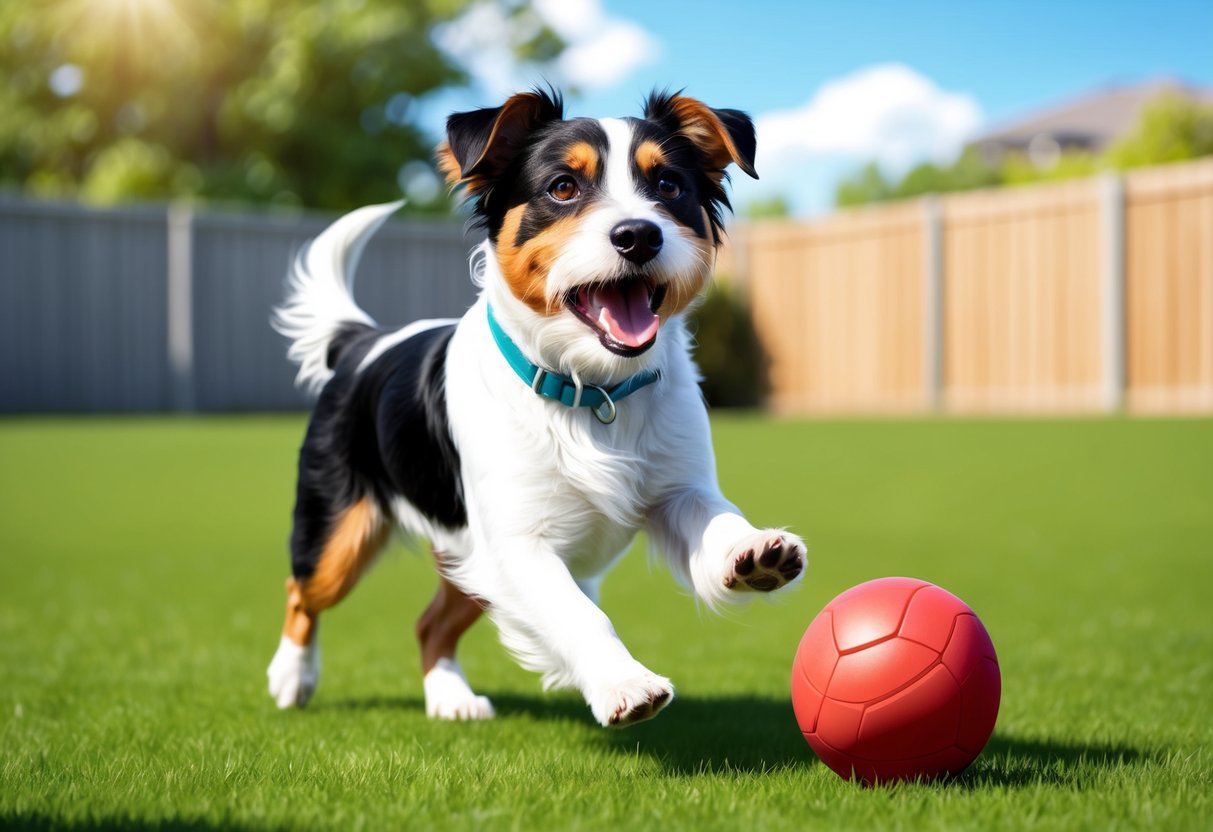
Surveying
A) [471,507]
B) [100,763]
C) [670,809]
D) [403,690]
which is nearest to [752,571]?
[670,809]

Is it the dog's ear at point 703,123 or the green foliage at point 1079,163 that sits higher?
the green foliage at point 1079,163

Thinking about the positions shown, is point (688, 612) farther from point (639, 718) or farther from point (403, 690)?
point (639, 718)

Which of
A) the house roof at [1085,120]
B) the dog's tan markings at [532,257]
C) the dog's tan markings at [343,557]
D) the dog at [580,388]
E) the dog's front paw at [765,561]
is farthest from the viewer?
the house roof at [1085,120]

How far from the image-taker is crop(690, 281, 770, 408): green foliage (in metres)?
19.4

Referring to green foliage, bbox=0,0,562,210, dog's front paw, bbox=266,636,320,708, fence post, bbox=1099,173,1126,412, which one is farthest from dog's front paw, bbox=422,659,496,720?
green foliage, bbox=0,0,562,210

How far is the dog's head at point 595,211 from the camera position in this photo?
3.38 meters

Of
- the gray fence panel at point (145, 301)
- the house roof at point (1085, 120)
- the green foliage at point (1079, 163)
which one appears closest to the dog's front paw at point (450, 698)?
the gray fence panel at point (145, 301)

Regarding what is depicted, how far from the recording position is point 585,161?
138 inches

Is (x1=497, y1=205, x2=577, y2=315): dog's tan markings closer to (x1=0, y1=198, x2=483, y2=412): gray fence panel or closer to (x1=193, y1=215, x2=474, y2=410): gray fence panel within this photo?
(x1=0, y1=198, x2=483, y2=412): gray fence panel

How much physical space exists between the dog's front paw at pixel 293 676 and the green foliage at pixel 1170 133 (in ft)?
90.8

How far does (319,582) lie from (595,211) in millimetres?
1940

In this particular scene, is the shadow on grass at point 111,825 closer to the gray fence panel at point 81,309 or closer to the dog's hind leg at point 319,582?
the dog's hind leg at point 319,582

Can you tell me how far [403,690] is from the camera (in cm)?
508

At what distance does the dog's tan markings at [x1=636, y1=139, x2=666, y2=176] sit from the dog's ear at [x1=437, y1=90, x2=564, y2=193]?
381 millimetres
